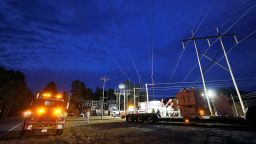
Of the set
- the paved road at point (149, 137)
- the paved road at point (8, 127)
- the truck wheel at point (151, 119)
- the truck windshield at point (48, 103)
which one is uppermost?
the truck windshield at point (48, 103)

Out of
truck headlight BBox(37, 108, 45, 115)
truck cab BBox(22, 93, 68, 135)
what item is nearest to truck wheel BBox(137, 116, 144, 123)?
truck cab BBox(22, 93, 68, 135)

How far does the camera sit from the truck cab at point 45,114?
11523mm

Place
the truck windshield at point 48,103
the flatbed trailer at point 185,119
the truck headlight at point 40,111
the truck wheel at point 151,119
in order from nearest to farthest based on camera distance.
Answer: the truck headlight at point 40,111
the truck windshield at point 48,103
the flatbed trailer at point 185,119
the truck wheel at point 151,119

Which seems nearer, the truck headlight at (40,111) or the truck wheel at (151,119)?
the truck headlight at (40,111)

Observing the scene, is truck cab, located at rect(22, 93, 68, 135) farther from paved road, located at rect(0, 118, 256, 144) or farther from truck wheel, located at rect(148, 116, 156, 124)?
truck wheel, located at rect(148, 116, 156, 124)

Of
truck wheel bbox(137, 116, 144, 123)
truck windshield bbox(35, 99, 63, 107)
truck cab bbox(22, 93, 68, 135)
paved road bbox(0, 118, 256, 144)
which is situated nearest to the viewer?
paved road bbox(0, 118, 256, 144)

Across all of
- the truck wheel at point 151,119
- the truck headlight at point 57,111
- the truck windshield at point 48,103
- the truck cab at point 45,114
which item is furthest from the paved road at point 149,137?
the truck wheel at point 151,119

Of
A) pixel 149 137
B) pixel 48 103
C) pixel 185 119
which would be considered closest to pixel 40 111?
pixel 48 103

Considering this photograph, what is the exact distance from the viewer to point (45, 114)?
474 inches

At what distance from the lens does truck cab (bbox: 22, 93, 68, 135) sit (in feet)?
37.8

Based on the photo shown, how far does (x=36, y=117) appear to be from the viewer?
38.4ft

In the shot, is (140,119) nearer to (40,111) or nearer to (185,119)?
(185,119)

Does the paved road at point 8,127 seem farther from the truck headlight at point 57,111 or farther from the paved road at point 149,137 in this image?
the truck headlight at point 57,111

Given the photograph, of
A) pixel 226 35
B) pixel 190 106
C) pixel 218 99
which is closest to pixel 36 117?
pixel 190 106
